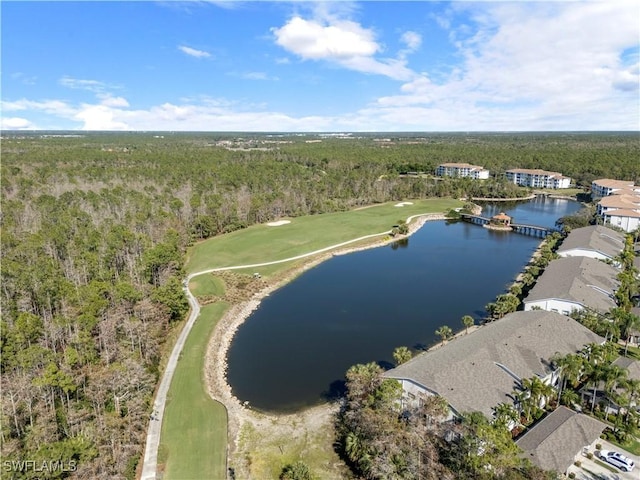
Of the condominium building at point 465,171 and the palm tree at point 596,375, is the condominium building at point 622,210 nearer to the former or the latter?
the condominium building at point 465,171

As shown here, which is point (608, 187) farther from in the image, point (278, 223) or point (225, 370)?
point (225, 370)

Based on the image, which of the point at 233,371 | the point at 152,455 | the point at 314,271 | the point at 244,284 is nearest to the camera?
the point at 152,455

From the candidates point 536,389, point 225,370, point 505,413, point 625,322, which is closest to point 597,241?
point 625,322

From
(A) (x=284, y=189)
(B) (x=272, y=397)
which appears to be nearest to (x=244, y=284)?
(B) (x=272, y=397)

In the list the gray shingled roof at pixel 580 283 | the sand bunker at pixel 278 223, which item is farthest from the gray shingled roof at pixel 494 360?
the sand bunker at pixel 278 223

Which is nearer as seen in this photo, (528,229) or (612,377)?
(612,377)

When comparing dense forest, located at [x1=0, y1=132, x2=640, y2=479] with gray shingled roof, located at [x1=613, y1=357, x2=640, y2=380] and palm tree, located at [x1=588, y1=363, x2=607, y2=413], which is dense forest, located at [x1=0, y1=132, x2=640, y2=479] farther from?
gray shingled roof, located at [x1=613, y1=357, x2=640, y2=380]

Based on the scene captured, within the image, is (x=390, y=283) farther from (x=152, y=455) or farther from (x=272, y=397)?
(x=152, y=455)
